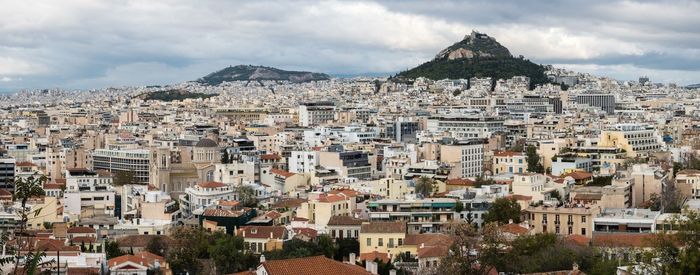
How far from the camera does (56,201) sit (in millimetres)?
34250

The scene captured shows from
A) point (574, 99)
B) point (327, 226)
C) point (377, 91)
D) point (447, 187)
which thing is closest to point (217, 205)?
point (327, 226)

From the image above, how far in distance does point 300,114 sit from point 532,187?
44274 mm

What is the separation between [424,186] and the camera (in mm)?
35656

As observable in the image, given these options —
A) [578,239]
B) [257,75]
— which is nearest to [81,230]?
[578,239]

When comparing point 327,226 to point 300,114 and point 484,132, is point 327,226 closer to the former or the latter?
point 484,132

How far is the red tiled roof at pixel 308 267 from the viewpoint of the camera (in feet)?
62.5

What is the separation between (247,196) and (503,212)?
9004mm

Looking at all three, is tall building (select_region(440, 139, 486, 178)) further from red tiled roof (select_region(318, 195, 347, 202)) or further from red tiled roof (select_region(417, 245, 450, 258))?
red tiled roof (select_region(417, 245, 450, 258))

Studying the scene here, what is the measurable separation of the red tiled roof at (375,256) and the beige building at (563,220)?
450 centimetres

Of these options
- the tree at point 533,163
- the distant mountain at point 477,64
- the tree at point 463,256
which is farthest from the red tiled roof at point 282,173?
the distant mountain at point 477,64

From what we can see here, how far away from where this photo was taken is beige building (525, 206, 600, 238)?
27938 mm

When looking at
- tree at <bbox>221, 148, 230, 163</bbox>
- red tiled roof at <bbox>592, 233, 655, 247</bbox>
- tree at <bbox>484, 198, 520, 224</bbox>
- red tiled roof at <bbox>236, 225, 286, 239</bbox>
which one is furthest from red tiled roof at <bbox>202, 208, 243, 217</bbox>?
tree at <bbox>221, 148, 230, 163</bbox>

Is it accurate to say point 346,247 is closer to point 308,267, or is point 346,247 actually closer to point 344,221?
point 344,221

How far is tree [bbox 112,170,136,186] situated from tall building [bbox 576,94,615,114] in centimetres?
5341
